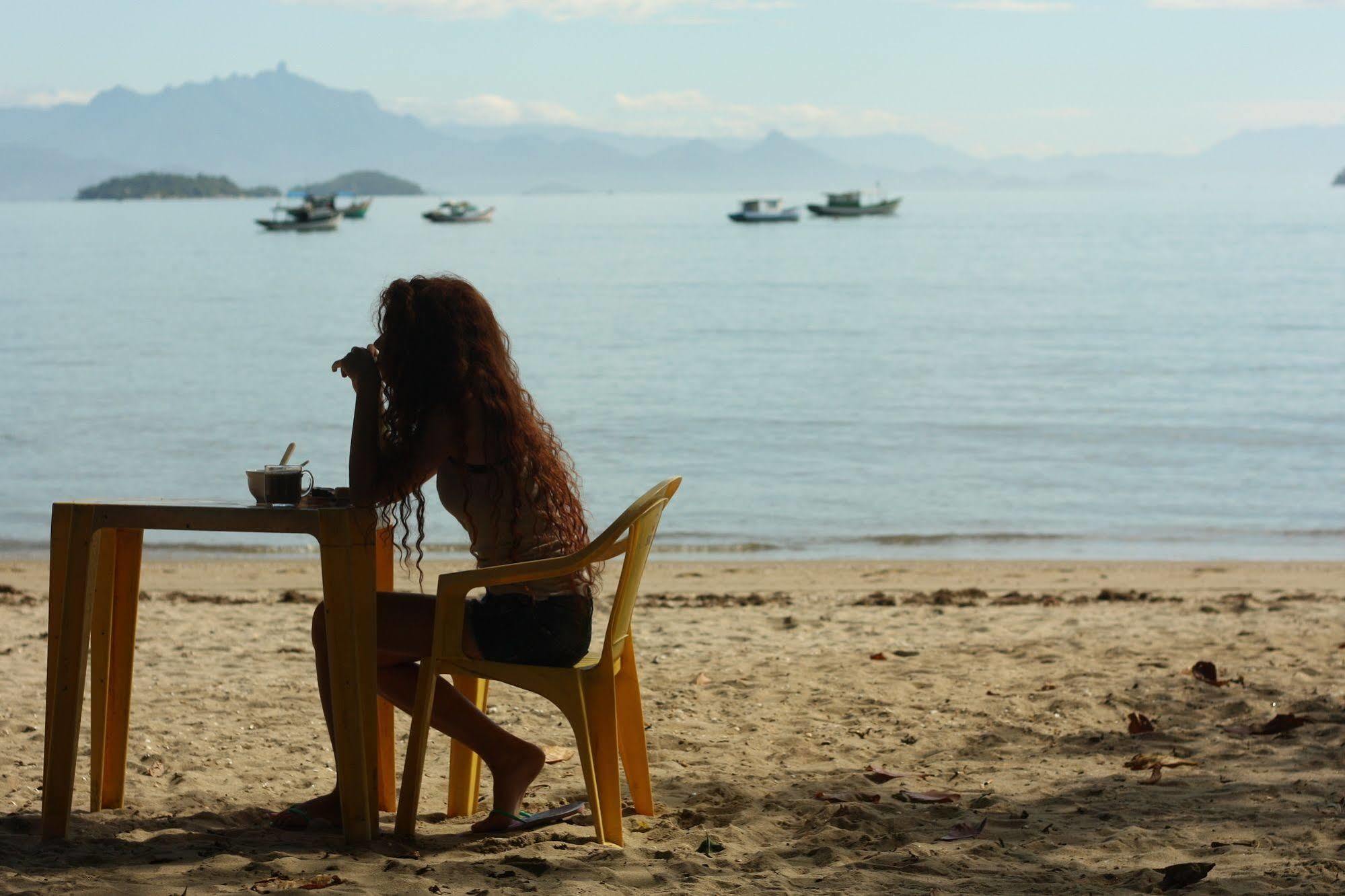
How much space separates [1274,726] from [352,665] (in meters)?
3.00

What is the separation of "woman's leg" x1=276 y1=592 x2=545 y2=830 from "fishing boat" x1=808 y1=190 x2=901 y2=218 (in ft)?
336

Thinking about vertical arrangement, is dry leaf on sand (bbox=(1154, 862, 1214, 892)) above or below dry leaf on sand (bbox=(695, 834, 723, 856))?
above

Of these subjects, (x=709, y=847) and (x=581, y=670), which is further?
(x=709, y=847)

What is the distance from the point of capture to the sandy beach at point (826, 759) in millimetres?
3176

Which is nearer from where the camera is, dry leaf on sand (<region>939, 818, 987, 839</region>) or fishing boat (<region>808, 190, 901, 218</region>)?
dry leaf on sand (<region>939, 818, 987, 839</region>)

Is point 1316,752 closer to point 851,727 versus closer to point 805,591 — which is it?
point 851,727

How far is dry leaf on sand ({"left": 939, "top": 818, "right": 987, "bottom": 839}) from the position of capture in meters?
3.46

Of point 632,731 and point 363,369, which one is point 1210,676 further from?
point 363,369

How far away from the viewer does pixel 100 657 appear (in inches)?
142

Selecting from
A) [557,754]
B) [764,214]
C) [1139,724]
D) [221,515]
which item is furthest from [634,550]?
[764,214]

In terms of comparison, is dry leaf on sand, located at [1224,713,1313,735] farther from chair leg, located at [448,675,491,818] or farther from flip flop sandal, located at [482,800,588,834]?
chair leg, located at [448,675,491,818]

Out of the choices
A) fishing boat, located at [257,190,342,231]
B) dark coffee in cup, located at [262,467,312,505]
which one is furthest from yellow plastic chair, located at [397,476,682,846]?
fishing boat, located at [257,190,342,231]

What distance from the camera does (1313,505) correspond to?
12.5 meters

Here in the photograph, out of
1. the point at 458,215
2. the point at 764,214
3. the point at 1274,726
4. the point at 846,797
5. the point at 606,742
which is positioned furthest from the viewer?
the point at 458,215
